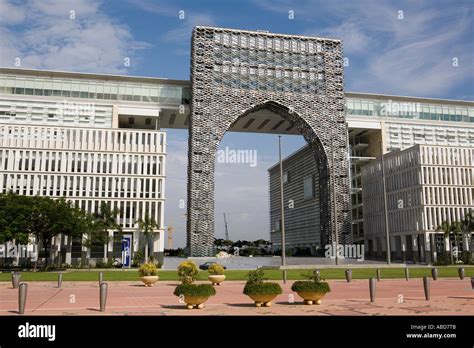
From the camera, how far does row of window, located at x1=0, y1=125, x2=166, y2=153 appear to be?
7262cm

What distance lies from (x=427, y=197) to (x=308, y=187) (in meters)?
50.1

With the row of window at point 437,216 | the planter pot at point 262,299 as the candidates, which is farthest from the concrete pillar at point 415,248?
the planter pot at point 262,299

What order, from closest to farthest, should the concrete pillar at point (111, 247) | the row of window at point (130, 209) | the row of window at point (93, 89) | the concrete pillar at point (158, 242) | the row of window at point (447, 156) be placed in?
the concrete pillar at point (111, 247) → the concrete pillar at point (158, 242) → the row of window at point (130, 209) → the row of window at point (93, 89) → the row of window at point (447, 156)

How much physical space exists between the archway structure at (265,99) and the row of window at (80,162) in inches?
296

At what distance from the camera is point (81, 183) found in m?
74.2

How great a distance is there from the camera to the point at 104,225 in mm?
68375

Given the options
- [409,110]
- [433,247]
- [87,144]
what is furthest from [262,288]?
[409,110]

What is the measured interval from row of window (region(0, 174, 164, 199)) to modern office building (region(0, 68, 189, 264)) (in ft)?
0.46

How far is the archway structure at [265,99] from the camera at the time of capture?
7438 cm

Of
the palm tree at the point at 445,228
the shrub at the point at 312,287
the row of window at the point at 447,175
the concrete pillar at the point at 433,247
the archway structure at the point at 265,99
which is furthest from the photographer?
the row of window at the point at 447,175

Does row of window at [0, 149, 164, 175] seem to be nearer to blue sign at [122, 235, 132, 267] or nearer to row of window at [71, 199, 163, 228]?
row of window at [71, 199, 163, 228]

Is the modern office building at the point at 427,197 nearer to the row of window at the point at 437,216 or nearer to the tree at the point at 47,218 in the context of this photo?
the row of window at the point at 437,216

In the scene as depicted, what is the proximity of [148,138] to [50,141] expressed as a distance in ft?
50.8
